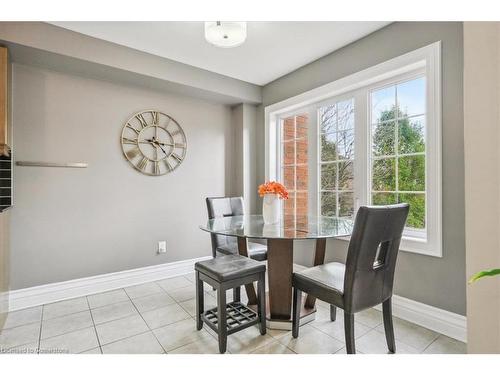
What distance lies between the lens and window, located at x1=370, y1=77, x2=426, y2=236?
7.64 ft

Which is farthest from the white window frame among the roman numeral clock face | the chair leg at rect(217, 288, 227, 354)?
the chair leg at rect(217, 288, 227, 354)

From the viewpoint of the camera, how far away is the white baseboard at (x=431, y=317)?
1.96 meters

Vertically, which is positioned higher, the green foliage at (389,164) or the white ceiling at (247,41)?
the white ceiling at (247,41)

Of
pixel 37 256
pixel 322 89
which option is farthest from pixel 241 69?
pixel 37 256

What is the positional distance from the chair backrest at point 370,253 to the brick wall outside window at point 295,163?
5.39 ft

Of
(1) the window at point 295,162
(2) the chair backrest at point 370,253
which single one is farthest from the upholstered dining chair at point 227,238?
(2) the chair backrest at point 370,253

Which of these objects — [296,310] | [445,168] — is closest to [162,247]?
[296,310]

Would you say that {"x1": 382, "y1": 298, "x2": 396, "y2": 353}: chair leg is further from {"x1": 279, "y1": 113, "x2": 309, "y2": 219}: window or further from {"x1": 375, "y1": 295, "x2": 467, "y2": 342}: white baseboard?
{"x1": 279, "y1": 113, "x2": 309, "y2": 219}: window

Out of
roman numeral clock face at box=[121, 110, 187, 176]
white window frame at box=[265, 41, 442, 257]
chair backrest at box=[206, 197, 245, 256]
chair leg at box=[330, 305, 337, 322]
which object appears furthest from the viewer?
roman numeral clock face at box=[121, 110, 187, 176]

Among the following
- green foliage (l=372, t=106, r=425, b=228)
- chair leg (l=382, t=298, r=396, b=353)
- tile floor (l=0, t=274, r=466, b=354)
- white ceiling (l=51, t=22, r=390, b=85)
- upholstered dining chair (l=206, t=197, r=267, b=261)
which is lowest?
tile floor (l=0, t=274, r=466, b=354)

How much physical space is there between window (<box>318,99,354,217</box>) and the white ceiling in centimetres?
64

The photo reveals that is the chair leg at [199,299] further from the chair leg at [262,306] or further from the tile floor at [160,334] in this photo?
the chair leg at [262,306]

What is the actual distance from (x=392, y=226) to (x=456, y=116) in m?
1.06

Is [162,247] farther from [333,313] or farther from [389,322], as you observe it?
[389,322]
